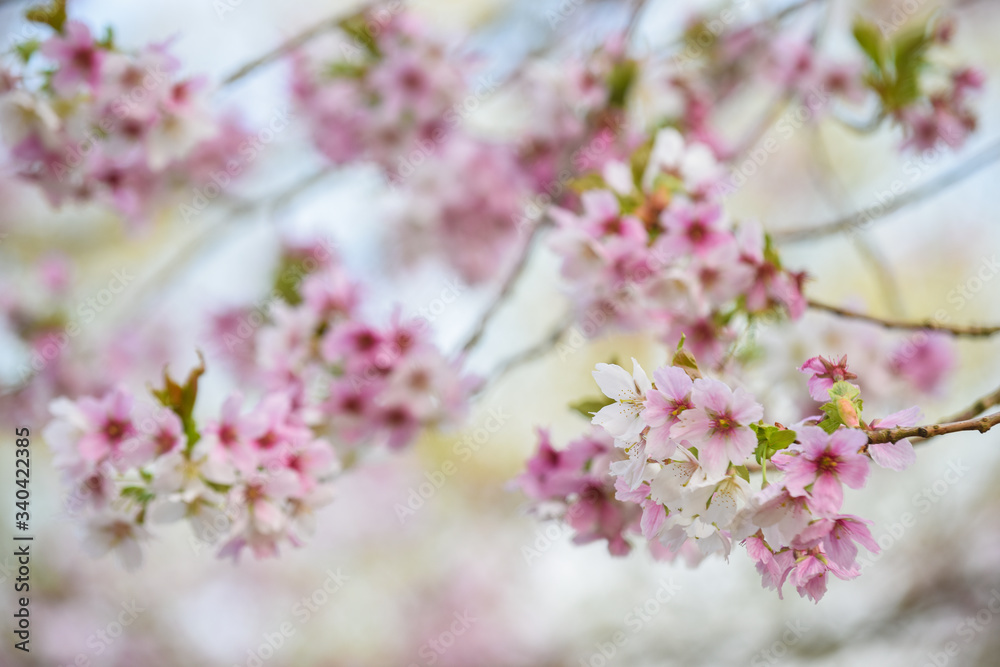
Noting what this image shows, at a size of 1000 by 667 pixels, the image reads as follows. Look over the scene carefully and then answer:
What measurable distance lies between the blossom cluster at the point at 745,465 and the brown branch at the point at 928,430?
1 cm

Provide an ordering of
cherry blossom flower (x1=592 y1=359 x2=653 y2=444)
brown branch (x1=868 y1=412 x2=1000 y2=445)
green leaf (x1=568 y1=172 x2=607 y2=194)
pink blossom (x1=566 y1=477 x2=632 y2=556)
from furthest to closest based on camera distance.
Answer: green leaf (x1=568 y1=172 x2=607 y2=194) → pink blossom (x1=566 y1=477 x2=632 y2=556) → cherry blossom flower (x1=592 y1=359 x2=653 y2=444) → brown branch (x1=868 y1=412 x2=1000 y2=445)

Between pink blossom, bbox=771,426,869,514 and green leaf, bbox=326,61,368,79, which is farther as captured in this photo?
green leaf, bbox=326,61,368,79

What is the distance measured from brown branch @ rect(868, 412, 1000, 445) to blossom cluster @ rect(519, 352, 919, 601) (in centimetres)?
1

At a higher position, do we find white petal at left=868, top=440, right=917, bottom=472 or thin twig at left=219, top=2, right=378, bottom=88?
thin twig at left=219, top=2, right=378, bottom=88

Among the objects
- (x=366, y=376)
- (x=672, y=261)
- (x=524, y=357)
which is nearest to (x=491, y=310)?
(x=524, y=357)

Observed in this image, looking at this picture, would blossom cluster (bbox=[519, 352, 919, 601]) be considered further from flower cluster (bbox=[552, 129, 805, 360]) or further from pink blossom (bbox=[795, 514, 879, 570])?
flower cluster (bbox=[552, 129, 805, 360])

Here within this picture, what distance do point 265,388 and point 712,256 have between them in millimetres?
989

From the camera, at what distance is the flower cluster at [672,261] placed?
1.35 m

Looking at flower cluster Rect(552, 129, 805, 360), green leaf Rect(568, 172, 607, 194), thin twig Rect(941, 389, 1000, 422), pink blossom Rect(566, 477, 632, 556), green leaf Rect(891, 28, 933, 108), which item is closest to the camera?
thin twig Rect(941, 389, 1000, 422)

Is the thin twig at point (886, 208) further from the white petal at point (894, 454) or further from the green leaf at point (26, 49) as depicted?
the green leaf at point (26, 49)

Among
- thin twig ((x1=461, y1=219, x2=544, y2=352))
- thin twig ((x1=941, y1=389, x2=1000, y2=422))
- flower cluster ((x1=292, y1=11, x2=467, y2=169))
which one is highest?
flower cluster ((x1=292, y1=11, x2=467, y2=169))

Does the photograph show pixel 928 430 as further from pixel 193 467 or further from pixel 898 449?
pixel 193 467

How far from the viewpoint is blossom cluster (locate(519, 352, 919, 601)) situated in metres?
0.82

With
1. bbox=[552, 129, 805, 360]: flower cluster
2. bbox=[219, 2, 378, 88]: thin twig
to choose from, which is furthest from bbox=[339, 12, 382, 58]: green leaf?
bbox=[552, 129, 805, 360]: flower cluster
